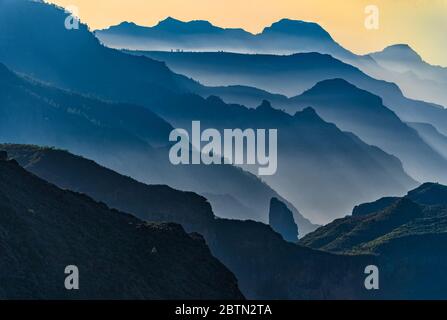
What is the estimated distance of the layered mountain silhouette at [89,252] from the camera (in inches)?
5177

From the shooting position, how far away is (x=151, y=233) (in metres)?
162

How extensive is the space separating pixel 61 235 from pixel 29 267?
14.2m

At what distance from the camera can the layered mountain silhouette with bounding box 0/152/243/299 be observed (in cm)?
13150

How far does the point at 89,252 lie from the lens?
145625 millimetres
